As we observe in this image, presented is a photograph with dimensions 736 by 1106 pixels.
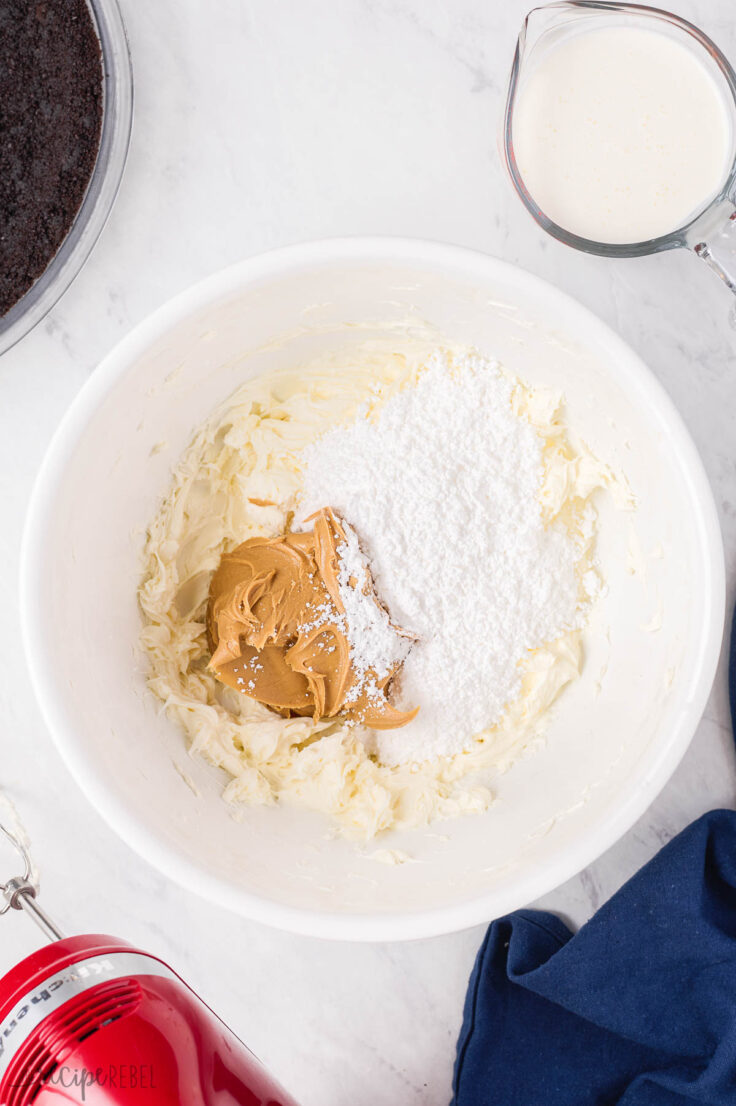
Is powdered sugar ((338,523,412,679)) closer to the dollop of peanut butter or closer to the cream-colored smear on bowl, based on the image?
the dollop of peanut butter

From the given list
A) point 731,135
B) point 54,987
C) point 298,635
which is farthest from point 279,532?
point 731,135

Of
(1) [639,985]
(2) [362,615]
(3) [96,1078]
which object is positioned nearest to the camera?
(3) [96,1078]

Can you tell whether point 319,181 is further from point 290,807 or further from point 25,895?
point 25,895

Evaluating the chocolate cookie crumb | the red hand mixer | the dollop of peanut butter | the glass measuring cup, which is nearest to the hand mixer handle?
the red hand mixer

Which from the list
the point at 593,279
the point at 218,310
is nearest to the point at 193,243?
the point at 218,310

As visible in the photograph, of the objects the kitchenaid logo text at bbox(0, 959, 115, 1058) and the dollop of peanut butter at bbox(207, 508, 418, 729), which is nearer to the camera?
the kitchenaid logo text at bbox(0, 959, 115, 1058)

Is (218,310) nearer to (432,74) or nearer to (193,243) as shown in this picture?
(193,243)

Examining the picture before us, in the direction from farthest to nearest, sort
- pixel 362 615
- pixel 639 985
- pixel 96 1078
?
pixel 639 985 → pixel 362 615 → pixel 96 1078
